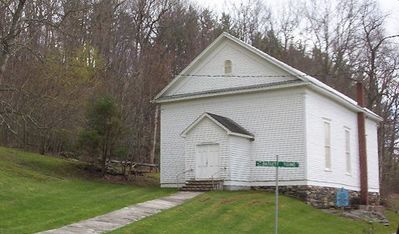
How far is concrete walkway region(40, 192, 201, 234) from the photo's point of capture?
49.0 ft

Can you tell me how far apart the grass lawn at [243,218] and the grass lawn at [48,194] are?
2.22 m

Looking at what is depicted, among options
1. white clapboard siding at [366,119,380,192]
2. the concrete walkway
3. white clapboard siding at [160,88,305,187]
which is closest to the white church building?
white clapboard siding at [160,88,305,187]

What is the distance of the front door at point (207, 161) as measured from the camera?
87.1ft

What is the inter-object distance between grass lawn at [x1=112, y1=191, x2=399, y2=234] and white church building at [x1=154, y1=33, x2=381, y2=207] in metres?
1.91

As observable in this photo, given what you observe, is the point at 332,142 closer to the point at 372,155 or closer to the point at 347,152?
the point at 347,152

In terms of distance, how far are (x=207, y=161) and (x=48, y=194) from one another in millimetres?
8439

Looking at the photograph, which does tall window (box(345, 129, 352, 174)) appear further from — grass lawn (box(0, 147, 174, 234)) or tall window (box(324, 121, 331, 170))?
grass lawn (box(0, 147, 174, 234))

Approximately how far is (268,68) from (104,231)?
15.0 meters

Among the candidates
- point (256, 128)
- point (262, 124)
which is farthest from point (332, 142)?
point (256, 128)

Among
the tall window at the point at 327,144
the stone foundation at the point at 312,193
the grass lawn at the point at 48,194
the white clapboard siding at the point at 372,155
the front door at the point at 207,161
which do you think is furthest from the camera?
the white clapboard siding at the point at 372,155

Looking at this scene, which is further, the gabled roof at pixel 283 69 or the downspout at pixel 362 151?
the downspout at pixel 362 151

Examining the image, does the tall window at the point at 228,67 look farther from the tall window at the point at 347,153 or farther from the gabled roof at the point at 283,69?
the tall window at the point at 347,153

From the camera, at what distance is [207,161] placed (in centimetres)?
2695

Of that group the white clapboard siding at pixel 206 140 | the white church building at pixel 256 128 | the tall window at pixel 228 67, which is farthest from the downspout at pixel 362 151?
the white clapboard siding at pixel 206 140
